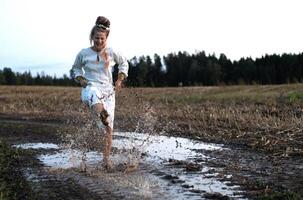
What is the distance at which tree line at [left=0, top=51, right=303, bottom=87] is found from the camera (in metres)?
57.6

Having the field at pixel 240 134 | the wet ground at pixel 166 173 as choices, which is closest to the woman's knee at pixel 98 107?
the field at pixel 240 134

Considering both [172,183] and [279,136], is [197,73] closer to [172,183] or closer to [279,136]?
[279,136]

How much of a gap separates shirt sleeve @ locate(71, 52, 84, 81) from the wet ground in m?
1.38

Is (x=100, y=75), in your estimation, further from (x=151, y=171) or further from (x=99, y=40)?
(x=151, y=171)

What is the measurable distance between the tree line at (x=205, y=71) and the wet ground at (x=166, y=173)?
40.3m

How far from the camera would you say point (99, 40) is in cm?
877

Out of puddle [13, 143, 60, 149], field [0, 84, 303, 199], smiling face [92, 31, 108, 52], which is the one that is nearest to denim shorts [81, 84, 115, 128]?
field [0, 84, 303, 199]

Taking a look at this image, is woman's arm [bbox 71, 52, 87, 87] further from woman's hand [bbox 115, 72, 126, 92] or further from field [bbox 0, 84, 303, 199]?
field [bbox 0, 84, 303, 199]

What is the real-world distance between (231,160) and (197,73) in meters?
59.2

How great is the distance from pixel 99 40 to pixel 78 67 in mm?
641

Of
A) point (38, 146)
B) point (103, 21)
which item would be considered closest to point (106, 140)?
point (103, 21)

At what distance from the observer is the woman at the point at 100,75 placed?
28.6 feet

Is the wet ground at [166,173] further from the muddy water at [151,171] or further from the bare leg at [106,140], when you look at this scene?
the bare leg at [106,140]

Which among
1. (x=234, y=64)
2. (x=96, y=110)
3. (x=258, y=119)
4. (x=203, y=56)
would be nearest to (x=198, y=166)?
(x=96, y=110)
